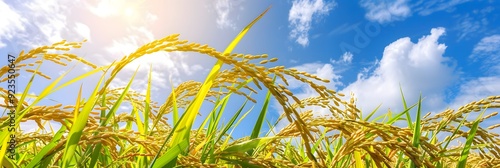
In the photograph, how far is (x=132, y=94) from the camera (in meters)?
2.86

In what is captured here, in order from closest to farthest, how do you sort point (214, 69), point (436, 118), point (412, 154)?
point (412, 154) < point (214, 69) < point (436, 118)

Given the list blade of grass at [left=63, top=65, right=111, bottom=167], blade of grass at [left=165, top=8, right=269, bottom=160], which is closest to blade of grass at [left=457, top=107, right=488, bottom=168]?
blade of grass at [left=165, top=8, right=269, bottom=160]

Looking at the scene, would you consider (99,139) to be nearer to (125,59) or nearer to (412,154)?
(125,59)

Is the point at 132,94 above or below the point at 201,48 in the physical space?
above

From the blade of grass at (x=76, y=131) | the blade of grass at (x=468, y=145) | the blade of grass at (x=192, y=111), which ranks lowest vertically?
the blade of grass at (x=76, y=131)

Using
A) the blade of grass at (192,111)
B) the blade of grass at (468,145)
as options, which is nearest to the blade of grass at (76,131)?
the blade of grass at (192,111)

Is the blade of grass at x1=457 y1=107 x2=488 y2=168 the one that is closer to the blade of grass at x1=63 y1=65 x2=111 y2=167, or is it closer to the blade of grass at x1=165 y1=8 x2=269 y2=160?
the blade of grass at x1=165 y1=8 x2=269 y2=160

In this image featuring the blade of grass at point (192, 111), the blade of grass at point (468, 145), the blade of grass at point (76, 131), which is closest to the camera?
the blade of grass at point (76, 131)

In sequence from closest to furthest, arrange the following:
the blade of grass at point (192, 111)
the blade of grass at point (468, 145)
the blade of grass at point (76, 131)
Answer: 1. the blade of grass at point (76, 131)
2. the blade of grass at point (192, 111)
3. the blade of grass at point (468, 145)

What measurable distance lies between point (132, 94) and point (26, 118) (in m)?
1.15

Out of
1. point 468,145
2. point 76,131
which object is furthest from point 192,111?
point 468,145

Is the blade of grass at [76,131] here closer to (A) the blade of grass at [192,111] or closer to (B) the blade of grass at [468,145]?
(A) the blade of grass at [192,111]

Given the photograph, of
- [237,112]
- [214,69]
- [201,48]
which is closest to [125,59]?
[201,48]

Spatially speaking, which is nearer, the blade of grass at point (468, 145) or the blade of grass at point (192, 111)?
the blade of grass at point (192, 111)
